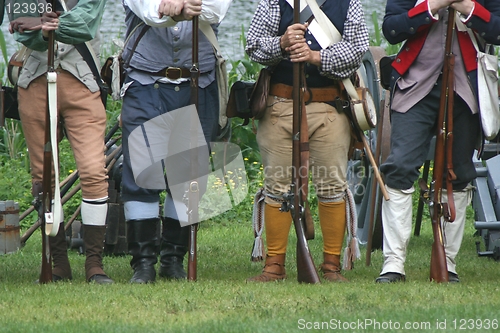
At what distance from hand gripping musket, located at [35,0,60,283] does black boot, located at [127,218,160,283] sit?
1.53 ft

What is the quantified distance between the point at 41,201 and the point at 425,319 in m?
2.30

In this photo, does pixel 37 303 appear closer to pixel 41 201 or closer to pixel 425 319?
pixel 41 201

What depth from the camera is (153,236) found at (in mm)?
5375

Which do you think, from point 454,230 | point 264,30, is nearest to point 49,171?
point 264,30

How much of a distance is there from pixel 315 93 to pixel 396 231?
90cm

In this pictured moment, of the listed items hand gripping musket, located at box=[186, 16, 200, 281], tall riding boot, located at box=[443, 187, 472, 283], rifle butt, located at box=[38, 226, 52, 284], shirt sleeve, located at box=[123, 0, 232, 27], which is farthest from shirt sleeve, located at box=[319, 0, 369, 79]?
rifle butt, located at box=[38, 226, 52, 284]

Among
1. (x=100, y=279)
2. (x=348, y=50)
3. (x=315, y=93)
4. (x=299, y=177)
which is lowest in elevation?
(x=100, y=279)

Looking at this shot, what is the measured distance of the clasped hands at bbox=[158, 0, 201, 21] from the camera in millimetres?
5016

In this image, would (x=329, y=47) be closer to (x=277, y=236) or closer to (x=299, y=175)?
(x=299, y=175)

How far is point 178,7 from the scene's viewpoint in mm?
5023

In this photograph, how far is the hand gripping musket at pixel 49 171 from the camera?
503cm

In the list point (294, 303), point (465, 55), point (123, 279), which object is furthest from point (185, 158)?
point (465, 55)

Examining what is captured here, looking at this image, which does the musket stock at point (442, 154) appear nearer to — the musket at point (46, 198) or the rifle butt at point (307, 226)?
the rifle butt at point (307, 226)

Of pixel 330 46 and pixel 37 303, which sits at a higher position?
pixel 330 46
